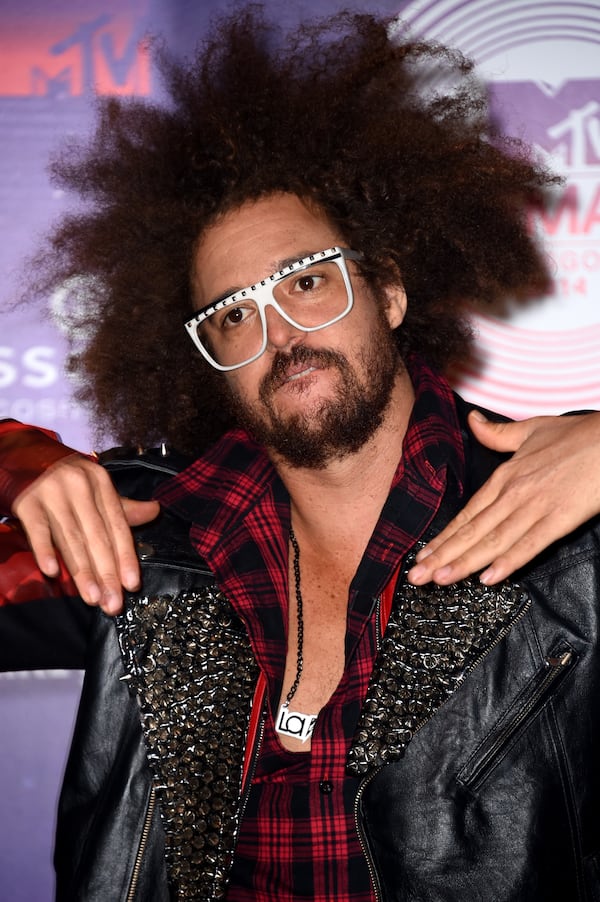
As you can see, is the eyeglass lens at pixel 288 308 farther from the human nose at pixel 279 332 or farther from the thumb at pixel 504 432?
the thumb at pixel 504 432

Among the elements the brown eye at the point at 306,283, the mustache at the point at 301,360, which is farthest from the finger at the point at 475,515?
the brown eye at the point at 306,283

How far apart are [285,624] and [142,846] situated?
546mm

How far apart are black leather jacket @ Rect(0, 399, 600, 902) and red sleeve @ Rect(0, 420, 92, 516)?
375 mm

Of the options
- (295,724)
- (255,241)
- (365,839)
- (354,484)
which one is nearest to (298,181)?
(255,241)

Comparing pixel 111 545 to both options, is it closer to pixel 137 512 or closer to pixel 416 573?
pixel 137 512

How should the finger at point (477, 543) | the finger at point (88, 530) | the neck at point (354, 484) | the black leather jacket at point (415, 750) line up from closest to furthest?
the finger at point (477, 543)
the finger at point (88, 530)
the black leather jacket at point (415, 750)
the neck at point (354, 484)

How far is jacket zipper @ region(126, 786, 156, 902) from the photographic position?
74.4 inches

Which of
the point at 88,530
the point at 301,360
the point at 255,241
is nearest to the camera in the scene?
the point at 88,530

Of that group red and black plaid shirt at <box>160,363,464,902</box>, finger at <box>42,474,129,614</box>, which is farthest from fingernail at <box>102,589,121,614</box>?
red and black plaid shirt at <box>160,363,464,902</box>

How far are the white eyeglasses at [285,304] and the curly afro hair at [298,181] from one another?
15cm

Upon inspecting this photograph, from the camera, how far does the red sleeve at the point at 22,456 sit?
1.80 metres

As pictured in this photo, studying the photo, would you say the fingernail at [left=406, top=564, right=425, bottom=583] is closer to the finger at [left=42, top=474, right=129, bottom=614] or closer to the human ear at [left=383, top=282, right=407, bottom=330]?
the finger at [left=42, top=474, right=129, bottom=614]

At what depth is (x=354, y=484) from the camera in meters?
2.21

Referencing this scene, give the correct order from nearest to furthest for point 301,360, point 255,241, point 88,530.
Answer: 1. point 88,530
2. point 301,360
3. point 255,241
